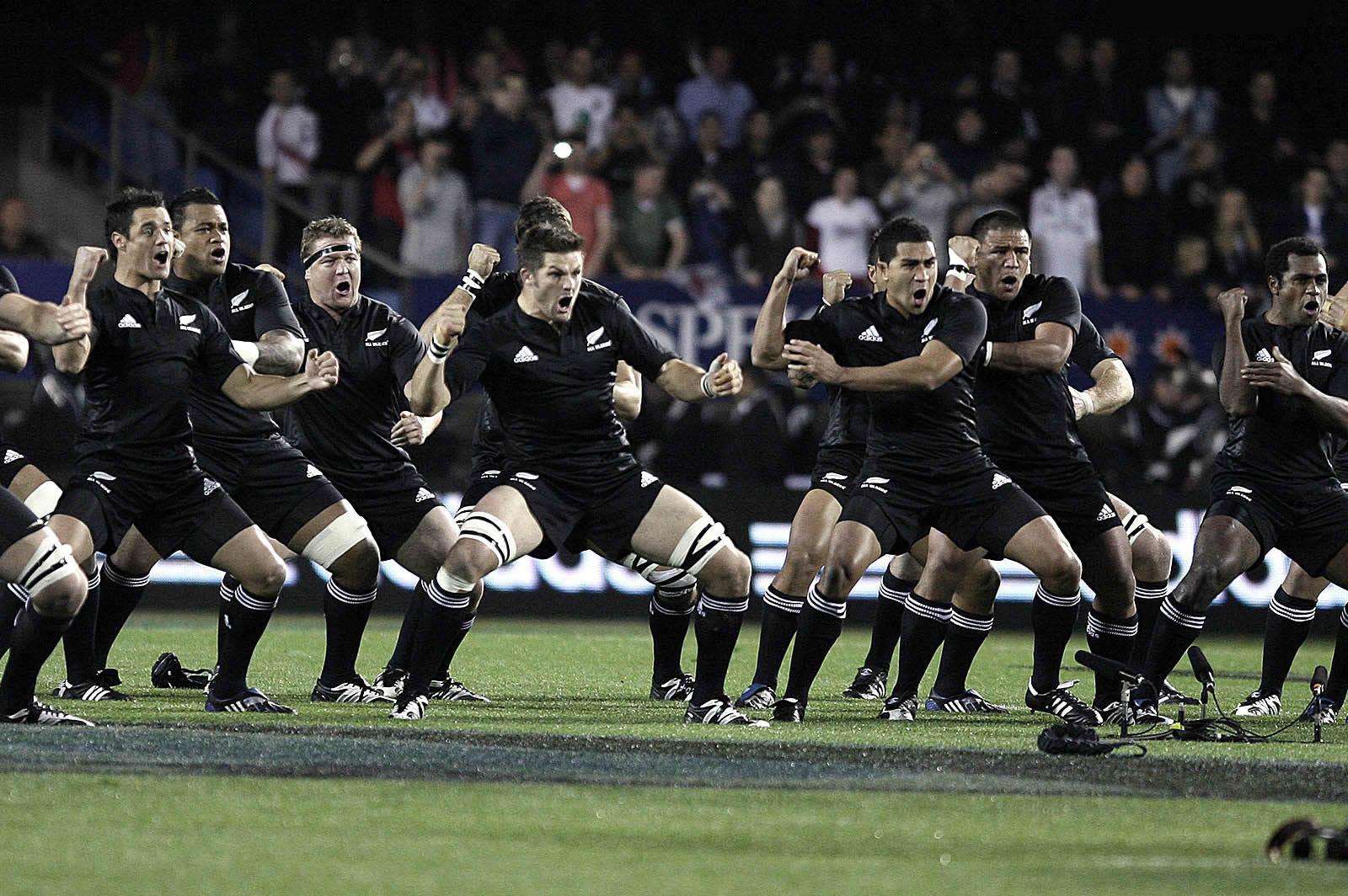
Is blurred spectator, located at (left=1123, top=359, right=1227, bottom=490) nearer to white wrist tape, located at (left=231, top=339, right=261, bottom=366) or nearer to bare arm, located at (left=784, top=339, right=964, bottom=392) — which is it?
bare arm, located at (left=784, top=339, right=964, bottom=392)

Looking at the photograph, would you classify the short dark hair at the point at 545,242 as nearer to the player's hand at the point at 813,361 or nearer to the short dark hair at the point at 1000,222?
the player's hand at the point at 813,361

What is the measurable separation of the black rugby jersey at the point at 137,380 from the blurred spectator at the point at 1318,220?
11.6 metres

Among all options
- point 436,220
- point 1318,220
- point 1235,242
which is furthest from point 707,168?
point 1318,220

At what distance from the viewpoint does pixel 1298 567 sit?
31.1ft

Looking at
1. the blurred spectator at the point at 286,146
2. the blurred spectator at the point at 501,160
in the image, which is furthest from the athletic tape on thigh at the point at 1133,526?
the blurred spectator at the point at 286,146

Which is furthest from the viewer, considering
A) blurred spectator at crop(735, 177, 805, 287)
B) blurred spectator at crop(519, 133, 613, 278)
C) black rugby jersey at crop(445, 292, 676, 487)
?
blurred spectator at crop(735, 177, 805, 287)

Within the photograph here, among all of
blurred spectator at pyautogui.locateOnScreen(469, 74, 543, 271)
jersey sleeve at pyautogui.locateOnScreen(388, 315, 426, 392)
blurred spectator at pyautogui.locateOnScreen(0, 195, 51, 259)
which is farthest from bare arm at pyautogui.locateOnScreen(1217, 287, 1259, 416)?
blurred spectator at pyautogui.locateOnScreen(0, 195, 51, 259)

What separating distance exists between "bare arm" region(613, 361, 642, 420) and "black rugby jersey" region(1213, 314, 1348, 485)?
2.61 m

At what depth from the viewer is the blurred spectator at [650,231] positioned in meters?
16.4

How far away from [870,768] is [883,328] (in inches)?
92.3

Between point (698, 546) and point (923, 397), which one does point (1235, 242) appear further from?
point (698, 546)

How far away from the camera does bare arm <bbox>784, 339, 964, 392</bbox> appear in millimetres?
8250

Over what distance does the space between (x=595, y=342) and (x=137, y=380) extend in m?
1.90

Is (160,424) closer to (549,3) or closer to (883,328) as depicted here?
(883,328)
